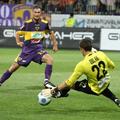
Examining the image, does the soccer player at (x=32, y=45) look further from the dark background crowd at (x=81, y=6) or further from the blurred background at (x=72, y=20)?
the dark background crowd at (x=81, y=6)

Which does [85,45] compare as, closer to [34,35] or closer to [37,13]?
[37,13]

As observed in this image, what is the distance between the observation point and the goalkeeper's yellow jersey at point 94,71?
9.66 metres

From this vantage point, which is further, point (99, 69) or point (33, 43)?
point (33, 43)

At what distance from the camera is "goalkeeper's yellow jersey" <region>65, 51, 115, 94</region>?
31.7 ft

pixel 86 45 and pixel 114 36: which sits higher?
pixel 86 45

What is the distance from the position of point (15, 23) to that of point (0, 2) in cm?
202

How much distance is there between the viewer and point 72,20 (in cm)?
2994

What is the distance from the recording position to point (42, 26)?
13.4 meters

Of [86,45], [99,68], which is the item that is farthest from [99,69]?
[86,45]

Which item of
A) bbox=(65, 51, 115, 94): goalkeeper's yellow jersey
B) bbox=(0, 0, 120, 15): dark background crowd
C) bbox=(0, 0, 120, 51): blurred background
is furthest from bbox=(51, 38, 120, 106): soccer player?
bbox=(0, 0, 120, 15): dark background crowd

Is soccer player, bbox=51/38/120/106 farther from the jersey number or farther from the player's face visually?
the player's face

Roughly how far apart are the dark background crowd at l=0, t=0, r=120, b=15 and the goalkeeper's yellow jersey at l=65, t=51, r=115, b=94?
20802 mm

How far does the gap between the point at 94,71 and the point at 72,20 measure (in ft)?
66.4

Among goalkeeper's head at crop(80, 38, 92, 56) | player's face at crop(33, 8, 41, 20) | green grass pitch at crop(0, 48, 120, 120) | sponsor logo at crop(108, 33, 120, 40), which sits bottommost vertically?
sponsor logo at crop(108, 33, 120, 40)
